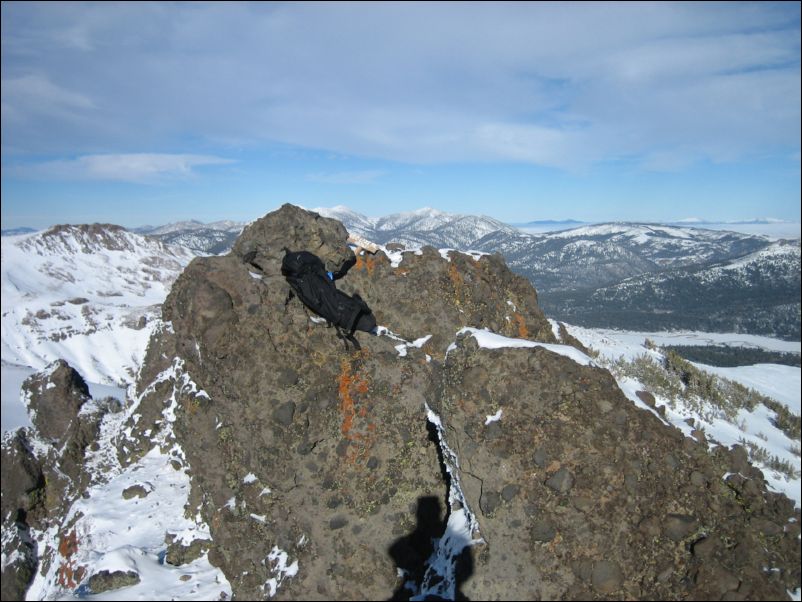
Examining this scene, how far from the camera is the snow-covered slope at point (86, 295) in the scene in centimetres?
5556

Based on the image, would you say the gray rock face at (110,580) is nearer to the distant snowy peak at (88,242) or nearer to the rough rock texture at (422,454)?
the rough rock texture at (422,454)

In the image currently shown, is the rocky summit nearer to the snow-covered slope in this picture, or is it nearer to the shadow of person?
the shadow of person

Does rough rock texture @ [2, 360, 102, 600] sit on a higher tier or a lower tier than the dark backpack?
lower

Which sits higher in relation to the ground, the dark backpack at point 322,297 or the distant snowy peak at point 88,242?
the distant snowy peak at point 88,242

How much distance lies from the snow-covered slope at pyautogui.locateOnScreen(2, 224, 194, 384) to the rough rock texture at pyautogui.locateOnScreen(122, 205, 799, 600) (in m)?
40.9

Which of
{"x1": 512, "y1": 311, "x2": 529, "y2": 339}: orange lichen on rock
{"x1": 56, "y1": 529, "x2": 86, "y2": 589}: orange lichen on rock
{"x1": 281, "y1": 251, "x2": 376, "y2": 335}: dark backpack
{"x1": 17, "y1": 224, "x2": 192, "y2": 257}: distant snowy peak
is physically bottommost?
{"x1": 56, "y1": 529, "x2": 86, "y2": 589}: orange lichen on rock

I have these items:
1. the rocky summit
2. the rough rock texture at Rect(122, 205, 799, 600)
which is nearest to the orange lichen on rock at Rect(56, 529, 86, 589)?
the rocky summit

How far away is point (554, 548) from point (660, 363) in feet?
64.5

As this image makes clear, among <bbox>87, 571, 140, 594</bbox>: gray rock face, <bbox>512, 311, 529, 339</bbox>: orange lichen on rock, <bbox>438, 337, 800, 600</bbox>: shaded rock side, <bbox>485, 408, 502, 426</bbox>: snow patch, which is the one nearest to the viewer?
<bbox>438, 337, 800, 600</bbox>: shaded rock side

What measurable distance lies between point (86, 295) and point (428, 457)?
292 ft

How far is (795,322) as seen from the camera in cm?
6275

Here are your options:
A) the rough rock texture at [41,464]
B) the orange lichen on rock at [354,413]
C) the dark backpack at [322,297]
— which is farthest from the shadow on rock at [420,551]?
the rough rock texture at [41,464]

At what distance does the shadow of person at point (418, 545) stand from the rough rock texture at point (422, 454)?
3 cm

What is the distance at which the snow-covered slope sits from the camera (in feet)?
182
